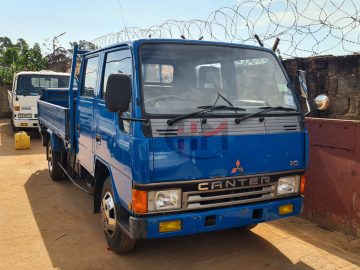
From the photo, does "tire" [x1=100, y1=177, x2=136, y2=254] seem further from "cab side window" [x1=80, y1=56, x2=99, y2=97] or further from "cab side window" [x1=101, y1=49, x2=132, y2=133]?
"cab side window" [x1=80, y1=56, x2=99, y2=97]

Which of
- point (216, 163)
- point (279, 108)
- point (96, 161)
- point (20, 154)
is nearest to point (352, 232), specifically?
point (279, 108)

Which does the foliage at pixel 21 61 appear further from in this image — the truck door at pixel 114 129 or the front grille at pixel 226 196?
the front grille at pixel 226 196

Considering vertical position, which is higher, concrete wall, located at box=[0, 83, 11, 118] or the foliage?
the foliage

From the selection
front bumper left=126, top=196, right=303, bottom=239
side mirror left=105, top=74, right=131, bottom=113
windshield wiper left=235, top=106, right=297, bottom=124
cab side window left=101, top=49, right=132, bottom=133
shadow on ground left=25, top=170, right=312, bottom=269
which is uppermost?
cab side window left=101, top=49, right=132, bottom=133

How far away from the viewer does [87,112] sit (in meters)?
4.45

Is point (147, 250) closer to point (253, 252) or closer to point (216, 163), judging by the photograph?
point (253, 252)

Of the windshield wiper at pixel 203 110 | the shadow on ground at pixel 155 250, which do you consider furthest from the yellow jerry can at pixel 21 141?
the windshield wiper at pixel 203 110

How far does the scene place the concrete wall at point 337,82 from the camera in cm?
504

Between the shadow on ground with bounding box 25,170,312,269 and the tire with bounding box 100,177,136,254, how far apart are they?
0.38ft

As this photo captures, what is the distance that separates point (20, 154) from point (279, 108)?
305 inches

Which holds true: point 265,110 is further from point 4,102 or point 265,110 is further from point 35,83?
Result: point 4,102

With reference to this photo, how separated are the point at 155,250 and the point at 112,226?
1.78 feet

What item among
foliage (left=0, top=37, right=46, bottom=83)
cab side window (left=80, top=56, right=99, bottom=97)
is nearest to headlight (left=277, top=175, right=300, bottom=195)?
cab side window (left=80, top=56, right=99, bottom=97)

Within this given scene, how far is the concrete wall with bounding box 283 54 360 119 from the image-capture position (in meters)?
5.04
